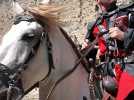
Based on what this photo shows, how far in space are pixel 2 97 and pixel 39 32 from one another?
677 mm

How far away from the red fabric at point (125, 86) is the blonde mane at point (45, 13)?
80 centimetres

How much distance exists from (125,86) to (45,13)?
0.97 metres

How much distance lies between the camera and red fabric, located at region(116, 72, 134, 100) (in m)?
4.77

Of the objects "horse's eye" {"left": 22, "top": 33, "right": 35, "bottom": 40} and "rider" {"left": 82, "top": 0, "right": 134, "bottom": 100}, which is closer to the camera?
"horse's eye" {"left": 22, "top": 33, "right": 35, "bottom": 40}

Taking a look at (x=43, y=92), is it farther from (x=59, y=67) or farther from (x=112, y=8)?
(x=112, y=8)

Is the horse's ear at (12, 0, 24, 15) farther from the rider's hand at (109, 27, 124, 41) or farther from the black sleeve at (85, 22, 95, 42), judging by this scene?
the black sleeve at (85, 22, 95, 42)

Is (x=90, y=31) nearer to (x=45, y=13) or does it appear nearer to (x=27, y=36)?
(x=45, y=13)

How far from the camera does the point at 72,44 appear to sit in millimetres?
5117

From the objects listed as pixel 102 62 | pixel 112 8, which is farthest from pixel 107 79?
pixel 112 8

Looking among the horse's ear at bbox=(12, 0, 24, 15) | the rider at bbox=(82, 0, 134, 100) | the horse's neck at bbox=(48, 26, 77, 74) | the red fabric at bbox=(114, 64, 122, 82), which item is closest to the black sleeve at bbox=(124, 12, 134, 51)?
the rider at bbox=(82, 0, 134, 100)

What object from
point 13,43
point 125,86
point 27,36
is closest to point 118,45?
point 125,86

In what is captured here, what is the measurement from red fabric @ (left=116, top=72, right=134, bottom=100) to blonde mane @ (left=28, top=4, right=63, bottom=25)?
80 cm

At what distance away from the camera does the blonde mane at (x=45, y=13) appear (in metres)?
4.82

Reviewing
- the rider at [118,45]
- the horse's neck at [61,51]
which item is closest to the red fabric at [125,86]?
the rider at [118,45]
